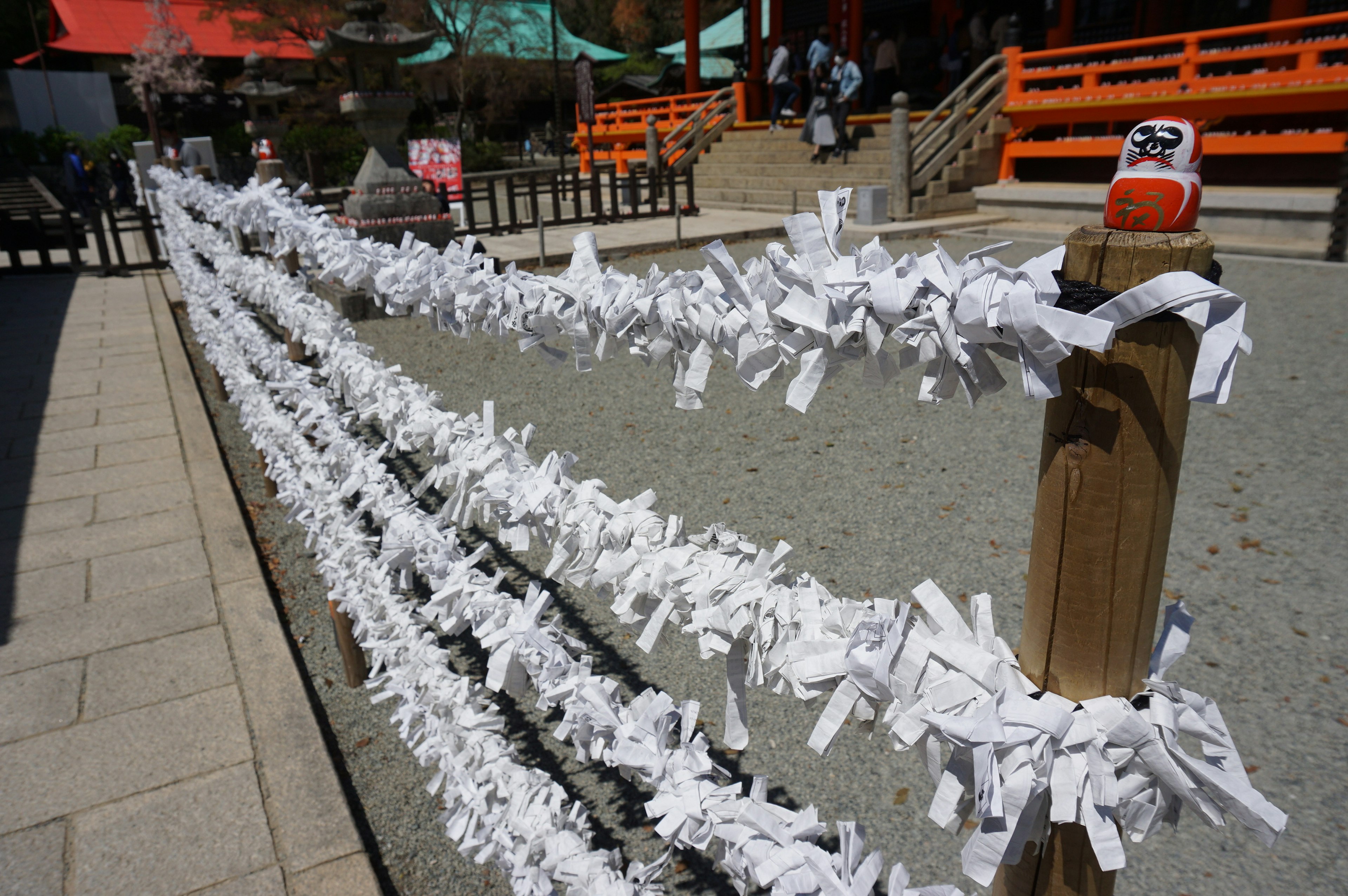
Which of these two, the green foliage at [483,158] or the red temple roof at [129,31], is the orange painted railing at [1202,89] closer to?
the green foliage at [483,158]

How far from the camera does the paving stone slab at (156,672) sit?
2.97 meters

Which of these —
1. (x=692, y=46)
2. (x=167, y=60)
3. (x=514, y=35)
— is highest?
(x=514, y=35)

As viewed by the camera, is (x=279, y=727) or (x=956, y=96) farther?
(x=956, y=96)

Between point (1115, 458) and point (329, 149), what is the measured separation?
91.7ft

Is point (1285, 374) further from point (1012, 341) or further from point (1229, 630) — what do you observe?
point (1012, 341)

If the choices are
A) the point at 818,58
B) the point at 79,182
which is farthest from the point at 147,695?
the point at 79,182

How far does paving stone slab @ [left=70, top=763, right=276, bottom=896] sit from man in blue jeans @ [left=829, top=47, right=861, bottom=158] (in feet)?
51.9

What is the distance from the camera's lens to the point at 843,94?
1570cm

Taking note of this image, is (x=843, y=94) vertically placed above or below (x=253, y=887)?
above

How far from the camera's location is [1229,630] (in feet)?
10.2

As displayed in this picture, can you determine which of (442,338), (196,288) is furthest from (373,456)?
(442,338)

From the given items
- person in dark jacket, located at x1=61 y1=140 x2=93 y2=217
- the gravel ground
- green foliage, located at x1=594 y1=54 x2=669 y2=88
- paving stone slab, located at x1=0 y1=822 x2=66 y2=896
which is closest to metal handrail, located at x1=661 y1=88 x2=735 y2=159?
person in dark jacket, located at x1=61 y1=140 x2=93 y2=217

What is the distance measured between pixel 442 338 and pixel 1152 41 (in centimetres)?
1078

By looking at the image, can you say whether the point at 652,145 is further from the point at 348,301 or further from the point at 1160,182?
the point at 1160,182
